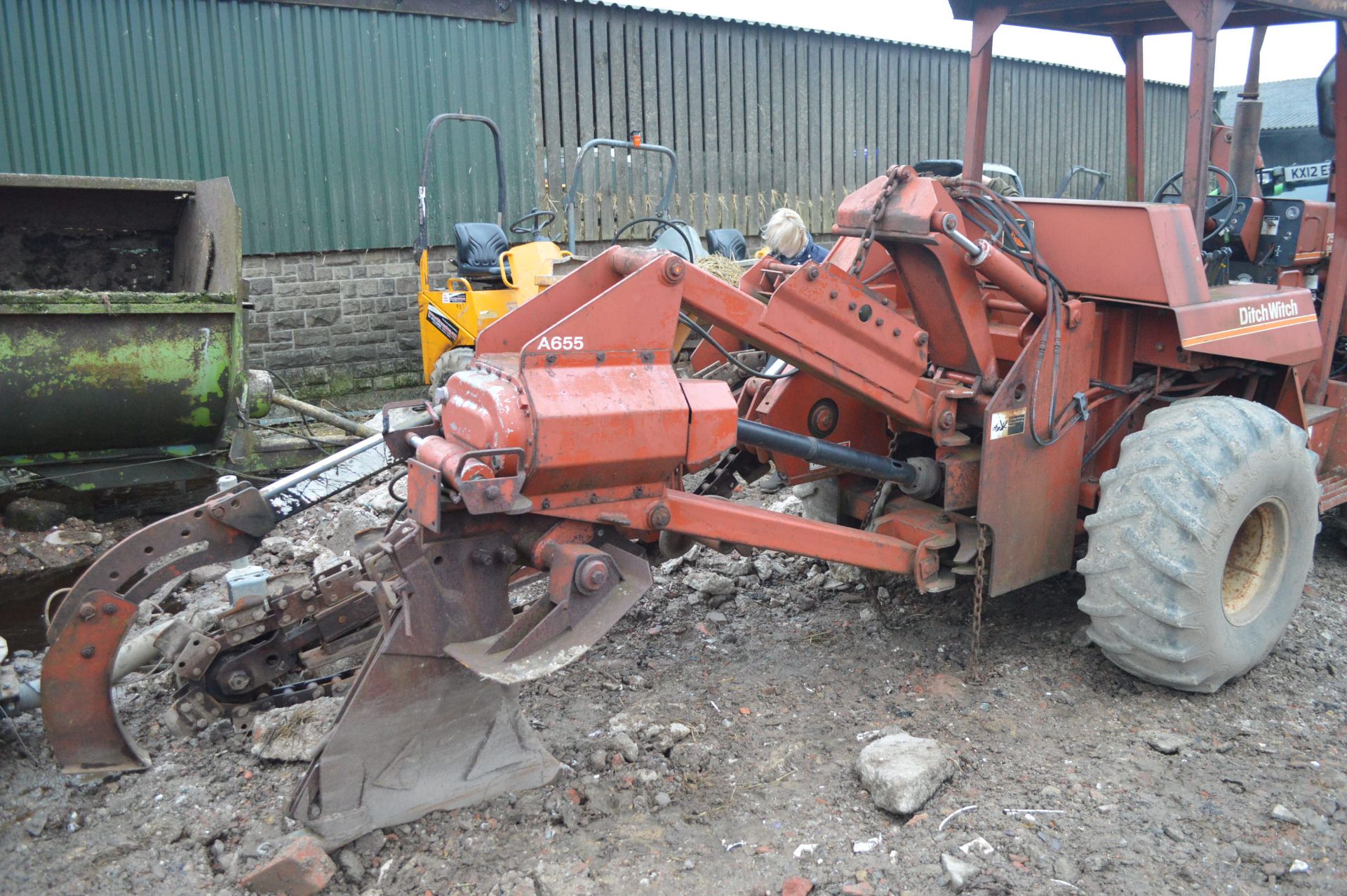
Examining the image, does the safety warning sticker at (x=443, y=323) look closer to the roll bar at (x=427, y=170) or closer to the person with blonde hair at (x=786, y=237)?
the roll bar at (x=427, y=170)

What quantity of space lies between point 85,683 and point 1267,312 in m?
4.27

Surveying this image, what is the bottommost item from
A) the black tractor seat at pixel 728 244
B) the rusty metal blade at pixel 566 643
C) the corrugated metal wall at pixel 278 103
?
the rusty metal blade at pixel 566 643

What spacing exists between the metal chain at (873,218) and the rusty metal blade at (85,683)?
2.52m

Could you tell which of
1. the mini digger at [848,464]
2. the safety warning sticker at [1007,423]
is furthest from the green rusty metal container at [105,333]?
the safety warning sticker at [1007,423]

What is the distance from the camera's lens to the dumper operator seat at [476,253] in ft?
28.7

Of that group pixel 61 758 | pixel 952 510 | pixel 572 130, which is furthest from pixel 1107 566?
pixel 572 130

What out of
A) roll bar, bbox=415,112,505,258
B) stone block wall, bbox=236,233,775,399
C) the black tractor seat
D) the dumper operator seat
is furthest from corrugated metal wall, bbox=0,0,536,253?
the black tractor seat

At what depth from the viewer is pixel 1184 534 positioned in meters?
3.49

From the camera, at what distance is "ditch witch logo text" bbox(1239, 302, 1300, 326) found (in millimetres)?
3924

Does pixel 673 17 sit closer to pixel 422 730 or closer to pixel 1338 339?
pixel 1338 339

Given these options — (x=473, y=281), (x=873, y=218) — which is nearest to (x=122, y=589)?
(x=873, y=218)

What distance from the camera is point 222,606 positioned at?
15.2 ft

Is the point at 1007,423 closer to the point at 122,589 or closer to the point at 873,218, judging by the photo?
the point at 873,218

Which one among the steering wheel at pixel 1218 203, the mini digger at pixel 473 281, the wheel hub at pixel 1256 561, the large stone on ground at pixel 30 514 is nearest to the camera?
the wheel hub at pixel 1256 561
